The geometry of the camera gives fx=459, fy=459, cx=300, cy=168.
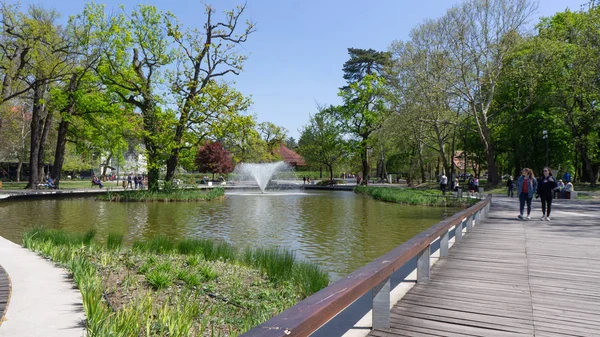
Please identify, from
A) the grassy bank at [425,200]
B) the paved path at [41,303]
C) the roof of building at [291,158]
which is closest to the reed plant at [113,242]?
the paved path at [41,303]

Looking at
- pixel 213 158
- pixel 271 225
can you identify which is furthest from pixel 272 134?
pixel 271 225

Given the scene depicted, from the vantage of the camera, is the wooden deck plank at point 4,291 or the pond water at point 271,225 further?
the pond water at point 271,225

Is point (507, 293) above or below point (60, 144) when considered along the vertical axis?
below

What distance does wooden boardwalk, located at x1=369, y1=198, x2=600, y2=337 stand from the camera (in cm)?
462

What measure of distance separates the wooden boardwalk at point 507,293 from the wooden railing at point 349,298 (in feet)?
0.89

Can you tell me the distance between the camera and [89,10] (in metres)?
35.2

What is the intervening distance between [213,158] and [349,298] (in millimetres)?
65580

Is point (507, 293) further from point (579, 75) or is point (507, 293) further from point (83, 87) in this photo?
point (83, 87)

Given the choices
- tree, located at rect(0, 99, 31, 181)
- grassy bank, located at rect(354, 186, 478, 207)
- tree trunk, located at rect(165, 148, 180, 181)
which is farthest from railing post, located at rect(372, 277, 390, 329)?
tree, located at rect(0, 99, 31, 181)

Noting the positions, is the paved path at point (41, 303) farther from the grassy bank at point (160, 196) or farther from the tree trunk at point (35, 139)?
the tree trunk at point (35, 139)

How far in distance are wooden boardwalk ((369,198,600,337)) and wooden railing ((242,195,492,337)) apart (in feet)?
0.89

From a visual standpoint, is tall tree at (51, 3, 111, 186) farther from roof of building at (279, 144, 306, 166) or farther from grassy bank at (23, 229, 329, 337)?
roof of building at (279, 144, 306, 166)

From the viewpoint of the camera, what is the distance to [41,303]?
6070 mm

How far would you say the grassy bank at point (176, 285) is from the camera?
5.10 meters
